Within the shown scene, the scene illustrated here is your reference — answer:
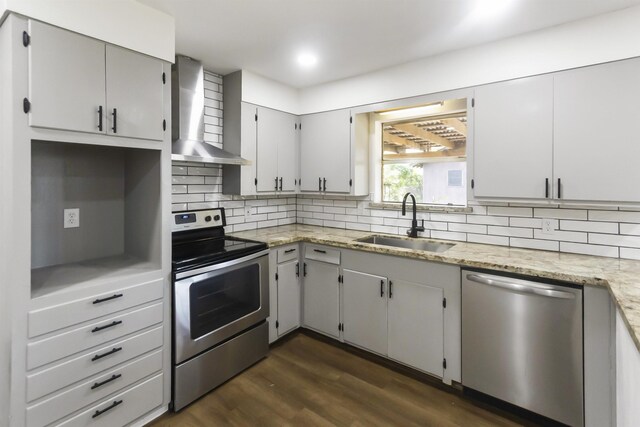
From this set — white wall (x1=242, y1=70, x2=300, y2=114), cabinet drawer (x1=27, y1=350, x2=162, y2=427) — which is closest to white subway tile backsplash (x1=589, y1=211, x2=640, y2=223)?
white wall (x1=242, y1=70, x2=300, y2=114)

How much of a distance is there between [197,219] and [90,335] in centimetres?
124

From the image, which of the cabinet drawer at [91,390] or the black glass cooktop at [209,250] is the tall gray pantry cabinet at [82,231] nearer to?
the cabinet drawer at [91,390]

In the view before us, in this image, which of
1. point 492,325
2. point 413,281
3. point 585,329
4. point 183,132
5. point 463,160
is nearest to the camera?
point 585,329

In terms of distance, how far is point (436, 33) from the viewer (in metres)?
2.30

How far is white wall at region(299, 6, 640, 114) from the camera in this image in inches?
78.4

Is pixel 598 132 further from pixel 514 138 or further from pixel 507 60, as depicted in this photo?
pixel 507 60

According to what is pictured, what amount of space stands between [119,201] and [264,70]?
5.50 feet

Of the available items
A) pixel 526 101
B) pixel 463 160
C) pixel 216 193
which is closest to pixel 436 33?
pixel 526 101

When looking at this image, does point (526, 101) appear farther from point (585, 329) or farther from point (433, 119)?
point (585, 329)

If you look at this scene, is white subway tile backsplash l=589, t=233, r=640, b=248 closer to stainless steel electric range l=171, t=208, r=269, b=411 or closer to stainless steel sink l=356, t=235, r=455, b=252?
stainless steel sink l=356, t=235, r=455, b=252

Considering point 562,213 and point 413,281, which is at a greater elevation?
point 562,213

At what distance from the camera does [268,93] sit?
3.25 m

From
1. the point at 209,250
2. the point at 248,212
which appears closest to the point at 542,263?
the point at 209,250

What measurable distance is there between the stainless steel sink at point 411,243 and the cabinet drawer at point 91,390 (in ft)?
5.98
